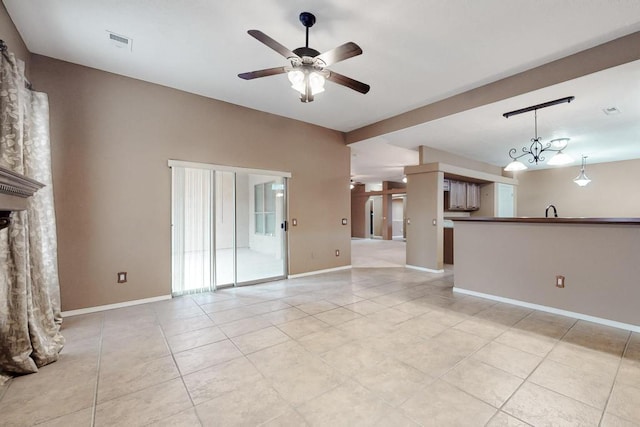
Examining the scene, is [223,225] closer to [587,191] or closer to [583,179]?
[583,179]

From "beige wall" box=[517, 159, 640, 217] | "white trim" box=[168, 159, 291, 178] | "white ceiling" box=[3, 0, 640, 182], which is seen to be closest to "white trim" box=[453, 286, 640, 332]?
"white ceiling" box=[3, 0, 640, 182]

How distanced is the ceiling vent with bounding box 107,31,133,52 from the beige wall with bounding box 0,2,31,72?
0.74 metres

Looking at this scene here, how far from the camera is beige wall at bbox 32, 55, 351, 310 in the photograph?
3191mm

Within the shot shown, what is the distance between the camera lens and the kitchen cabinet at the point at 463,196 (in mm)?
6918

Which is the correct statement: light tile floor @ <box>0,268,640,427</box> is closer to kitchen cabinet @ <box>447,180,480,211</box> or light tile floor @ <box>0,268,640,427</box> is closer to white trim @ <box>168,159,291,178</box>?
white trim @ <box>168,159,291,178</box>

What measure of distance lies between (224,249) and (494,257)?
415 centimetres

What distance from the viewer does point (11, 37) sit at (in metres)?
2.52

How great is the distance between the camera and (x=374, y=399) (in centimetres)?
176

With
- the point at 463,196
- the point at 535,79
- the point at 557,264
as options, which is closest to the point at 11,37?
the point at 535,79

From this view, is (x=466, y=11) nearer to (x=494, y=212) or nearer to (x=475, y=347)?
(x=475, y=347)

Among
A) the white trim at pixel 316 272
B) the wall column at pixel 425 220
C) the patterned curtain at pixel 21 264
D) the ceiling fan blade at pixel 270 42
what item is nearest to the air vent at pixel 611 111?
the wall column at pixel 425 220

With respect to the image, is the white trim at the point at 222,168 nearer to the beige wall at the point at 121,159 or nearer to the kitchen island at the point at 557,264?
the beige wall at the point at 121,159

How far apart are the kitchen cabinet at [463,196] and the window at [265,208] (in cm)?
458

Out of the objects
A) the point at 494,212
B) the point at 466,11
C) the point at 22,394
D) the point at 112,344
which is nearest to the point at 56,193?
the point at 112,344
